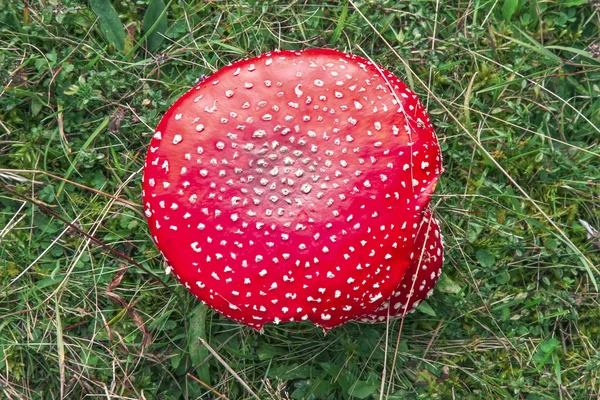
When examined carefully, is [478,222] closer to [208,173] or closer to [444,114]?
[444,114]

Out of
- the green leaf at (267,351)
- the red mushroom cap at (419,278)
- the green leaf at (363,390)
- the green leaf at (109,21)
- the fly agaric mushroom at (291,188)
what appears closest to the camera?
the fly agaric mushroom at (291,188)

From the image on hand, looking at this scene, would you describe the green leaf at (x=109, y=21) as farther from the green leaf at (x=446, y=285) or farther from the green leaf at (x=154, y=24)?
the green leaf at (x=446, y=285)

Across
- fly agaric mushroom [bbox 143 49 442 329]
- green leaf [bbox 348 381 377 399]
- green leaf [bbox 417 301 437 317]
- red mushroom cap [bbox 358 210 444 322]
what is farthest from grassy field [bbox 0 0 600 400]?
fly agaric mushroom [bbox 143 49 442 329]

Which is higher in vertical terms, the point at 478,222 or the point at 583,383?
the point at 478,222

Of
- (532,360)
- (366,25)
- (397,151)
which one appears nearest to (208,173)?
(397,151)

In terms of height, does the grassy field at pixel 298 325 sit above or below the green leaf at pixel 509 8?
below

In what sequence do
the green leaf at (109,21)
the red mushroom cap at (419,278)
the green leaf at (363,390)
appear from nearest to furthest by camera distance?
1. the red mushroom cap at (419,278)
2. the green leaf at (363,390)
3. the green leaf at (109,21)

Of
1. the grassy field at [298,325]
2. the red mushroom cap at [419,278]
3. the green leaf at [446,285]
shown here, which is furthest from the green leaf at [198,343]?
the green leaf at [446,285]

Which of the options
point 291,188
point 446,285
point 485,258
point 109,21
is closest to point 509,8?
point 485,258
